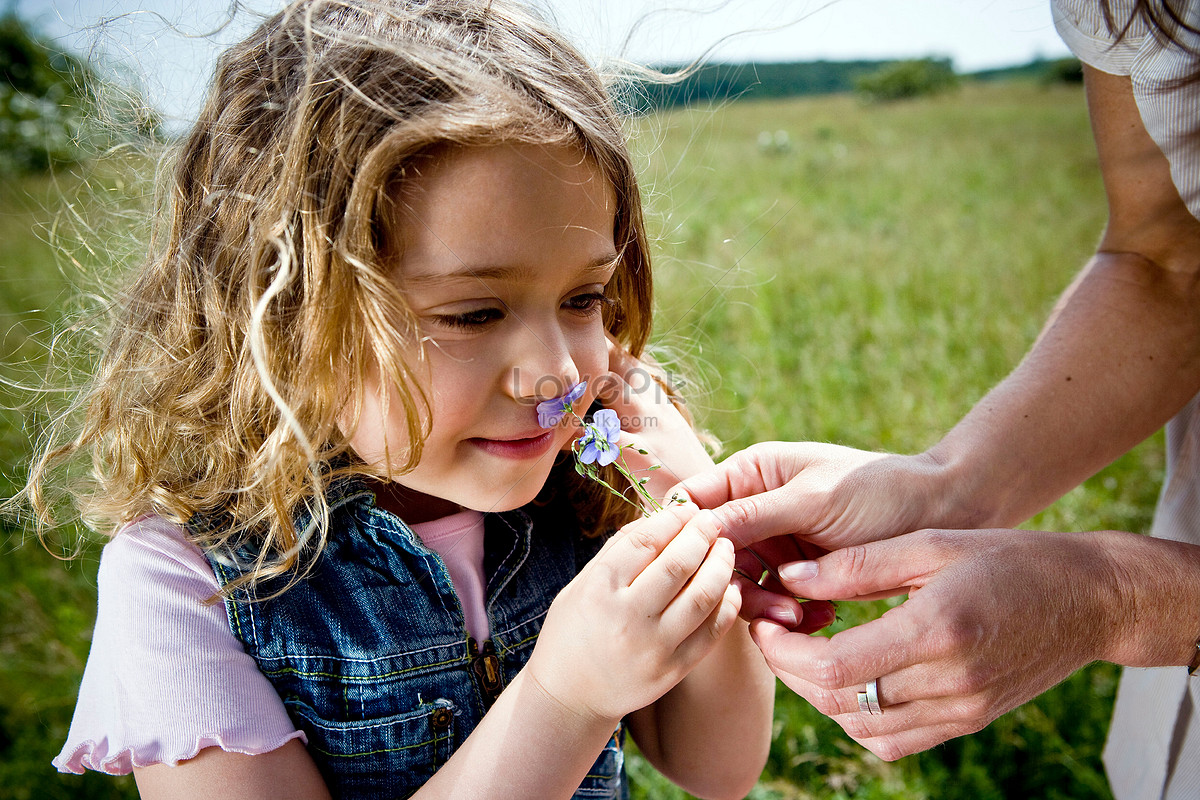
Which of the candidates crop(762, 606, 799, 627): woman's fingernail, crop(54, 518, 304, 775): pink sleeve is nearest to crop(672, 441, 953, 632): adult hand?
crop(762, 606, 799, 627): woman's fingernail

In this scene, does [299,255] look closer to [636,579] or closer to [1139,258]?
[636,579]

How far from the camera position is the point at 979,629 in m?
1.42

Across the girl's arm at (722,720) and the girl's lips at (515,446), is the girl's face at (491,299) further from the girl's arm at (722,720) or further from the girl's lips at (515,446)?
the girl's arm at (722,720)

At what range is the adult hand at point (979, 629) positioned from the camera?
1.44m

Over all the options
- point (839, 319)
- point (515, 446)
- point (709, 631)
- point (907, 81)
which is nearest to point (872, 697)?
point (709, 631)

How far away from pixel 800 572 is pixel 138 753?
1.21m

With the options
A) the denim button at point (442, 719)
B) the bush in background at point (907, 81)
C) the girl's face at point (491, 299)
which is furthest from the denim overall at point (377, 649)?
the bush in background at point (907, 81)

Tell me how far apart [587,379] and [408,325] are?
0.36 m

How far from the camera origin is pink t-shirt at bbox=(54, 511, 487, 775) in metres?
1.35

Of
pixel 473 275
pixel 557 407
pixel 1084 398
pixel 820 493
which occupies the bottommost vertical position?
pixel 820 493

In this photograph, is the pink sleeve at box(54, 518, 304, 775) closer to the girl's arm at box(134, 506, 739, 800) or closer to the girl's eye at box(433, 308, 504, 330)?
the girl's arm at box(134, 506, 739, 800)

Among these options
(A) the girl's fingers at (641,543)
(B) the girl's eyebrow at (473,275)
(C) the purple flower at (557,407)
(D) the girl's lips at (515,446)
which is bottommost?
(A) the girl's fingers at (641,543)

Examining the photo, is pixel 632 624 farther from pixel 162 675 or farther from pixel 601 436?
pixel 162 675

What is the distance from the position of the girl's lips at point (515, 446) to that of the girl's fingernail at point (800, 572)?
55 centimetres
